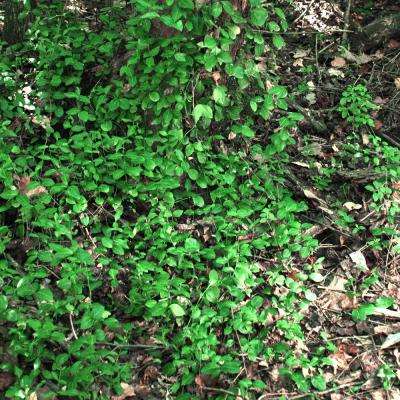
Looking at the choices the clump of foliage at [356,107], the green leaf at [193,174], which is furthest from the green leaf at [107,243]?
the clump of foliage at [356,107]

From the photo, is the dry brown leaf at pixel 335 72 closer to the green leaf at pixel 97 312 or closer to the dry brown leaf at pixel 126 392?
the green leaf at pixel 97 312

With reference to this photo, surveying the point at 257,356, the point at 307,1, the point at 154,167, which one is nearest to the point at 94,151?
the point at 154,167

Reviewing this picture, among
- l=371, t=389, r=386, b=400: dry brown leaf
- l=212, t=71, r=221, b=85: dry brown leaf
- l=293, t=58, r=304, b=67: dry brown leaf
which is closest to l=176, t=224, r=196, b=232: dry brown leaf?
l=212, t=71, r=221, b=85: dry brown leaf

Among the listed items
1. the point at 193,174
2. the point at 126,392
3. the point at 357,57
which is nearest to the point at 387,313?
the point at 193,174

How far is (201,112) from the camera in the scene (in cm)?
353

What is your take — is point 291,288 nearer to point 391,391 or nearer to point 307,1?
point 391,391

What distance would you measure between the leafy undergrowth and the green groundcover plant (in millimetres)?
13

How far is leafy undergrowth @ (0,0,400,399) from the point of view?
3.00m

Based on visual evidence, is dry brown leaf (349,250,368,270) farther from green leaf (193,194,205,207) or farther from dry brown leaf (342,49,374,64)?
dry brown leaf (342,49,374,64)

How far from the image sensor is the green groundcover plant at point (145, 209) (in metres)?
2.98

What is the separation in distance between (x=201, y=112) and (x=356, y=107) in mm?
1823

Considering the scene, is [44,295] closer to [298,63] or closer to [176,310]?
[176,310]

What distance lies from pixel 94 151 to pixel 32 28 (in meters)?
1.34

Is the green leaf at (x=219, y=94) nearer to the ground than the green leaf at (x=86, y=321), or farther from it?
farther from it
